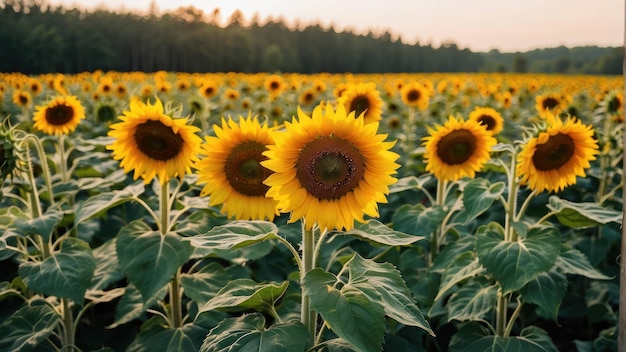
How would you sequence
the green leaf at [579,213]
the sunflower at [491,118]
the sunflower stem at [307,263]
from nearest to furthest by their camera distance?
the sunflower stem at [307,263] < the green leaf at [579,213] < the sunflower at [491,118]

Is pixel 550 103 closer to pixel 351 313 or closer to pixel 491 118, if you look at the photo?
pixel 491 118

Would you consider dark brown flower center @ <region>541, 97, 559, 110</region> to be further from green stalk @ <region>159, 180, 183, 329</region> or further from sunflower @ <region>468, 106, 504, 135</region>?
green stalk @ <region>159, 180, 183, 329</region>

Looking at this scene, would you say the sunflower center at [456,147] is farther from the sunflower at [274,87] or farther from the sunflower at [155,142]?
the sunflower at [274,87]

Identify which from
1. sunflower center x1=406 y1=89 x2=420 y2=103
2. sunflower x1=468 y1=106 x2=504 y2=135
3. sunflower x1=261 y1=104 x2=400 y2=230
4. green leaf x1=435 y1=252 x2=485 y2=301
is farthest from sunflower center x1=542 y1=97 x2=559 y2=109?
sunflower x1=261 y1=104 x2=400 y2=230

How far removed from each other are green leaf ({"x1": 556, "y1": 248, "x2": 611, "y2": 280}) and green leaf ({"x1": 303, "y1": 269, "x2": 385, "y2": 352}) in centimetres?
143

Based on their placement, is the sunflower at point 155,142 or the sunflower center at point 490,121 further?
the sunflower center at point 490,121

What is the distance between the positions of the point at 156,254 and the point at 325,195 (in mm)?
980

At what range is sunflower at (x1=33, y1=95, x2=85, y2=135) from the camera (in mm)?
4180

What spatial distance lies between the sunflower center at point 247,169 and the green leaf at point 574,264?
146cm

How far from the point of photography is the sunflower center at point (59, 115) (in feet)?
13.8

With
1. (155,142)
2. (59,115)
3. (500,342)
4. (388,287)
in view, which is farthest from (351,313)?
(59,115)

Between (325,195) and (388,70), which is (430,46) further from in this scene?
(325,195)

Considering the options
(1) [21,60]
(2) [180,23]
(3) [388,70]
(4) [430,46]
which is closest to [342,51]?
(3) [388,70]

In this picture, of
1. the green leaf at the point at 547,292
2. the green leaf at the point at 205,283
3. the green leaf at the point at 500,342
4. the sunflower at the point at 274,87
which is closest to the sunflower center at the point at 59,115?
the green leaf at the point at 205,283
